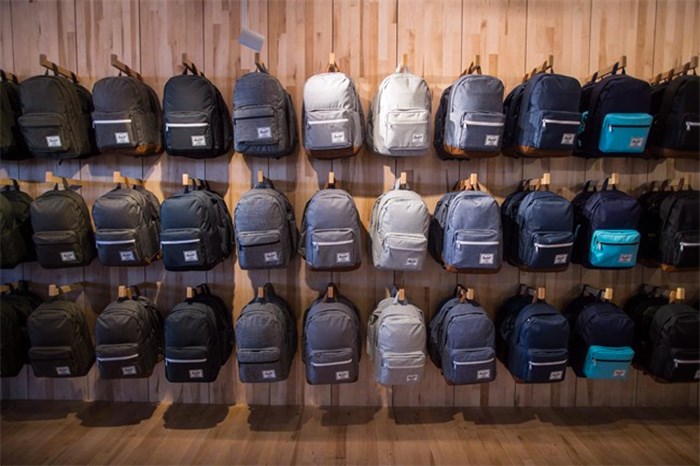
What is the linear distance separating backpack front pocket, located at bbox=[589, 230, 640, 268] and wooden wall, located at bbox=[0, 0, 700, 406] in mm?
357

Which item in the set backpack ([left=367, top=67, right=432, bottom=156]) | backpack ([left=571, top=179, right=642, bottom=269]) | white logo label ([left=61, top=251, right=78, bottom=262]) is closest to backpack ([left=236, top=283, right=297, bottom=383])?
white logo label ([left=61, top=251, right=78, bottom=262])

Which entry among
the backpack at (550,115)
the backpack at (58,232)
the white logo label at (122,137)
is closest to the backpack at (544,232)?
the backpack at (550,115)

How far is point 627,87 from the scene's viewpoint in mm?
2043

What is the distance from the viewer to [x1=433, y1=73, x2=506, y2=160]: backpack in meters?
1.96

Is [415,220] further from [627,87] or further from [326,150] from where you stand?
[627,87]

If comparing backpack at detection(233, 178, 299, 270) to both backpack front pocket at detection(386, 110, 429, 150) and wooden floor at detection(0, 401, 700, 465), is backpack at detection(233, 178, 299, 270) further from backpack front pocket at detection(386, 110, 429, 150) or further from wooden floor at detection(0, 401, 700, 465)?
wooden floor at detection(0, 401, 700, 465)

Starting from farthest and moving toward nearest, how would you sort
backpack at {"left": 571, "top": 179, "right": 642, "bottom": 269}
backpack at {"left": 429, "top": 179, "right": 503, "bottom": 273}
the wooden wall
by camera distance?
1. the wooden wall
2. backpack at {"left": 571, "top": 179, "right": 642, "bottom": 269}
3. backpack at {"left": 429, "top": 179, "right": 503, "bottom": 273}

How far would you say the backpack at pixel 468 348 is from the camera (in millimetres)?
2006

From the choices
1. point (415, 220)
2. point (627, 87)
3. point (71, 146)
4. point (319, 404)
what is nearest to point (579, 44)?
point (627, 87)

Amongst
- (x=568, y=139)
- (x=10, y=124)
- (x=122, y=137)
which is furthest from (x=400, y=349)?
(x=10, y=124)

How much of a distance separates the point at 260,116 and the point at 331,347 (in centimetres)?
137

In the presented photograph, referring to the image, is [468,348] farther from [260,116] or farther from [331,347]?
[260,116]

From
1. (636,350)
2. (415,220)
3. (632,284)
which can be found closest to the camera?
(415,220)

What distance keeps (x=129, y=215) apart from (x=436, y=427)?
2269 mm
